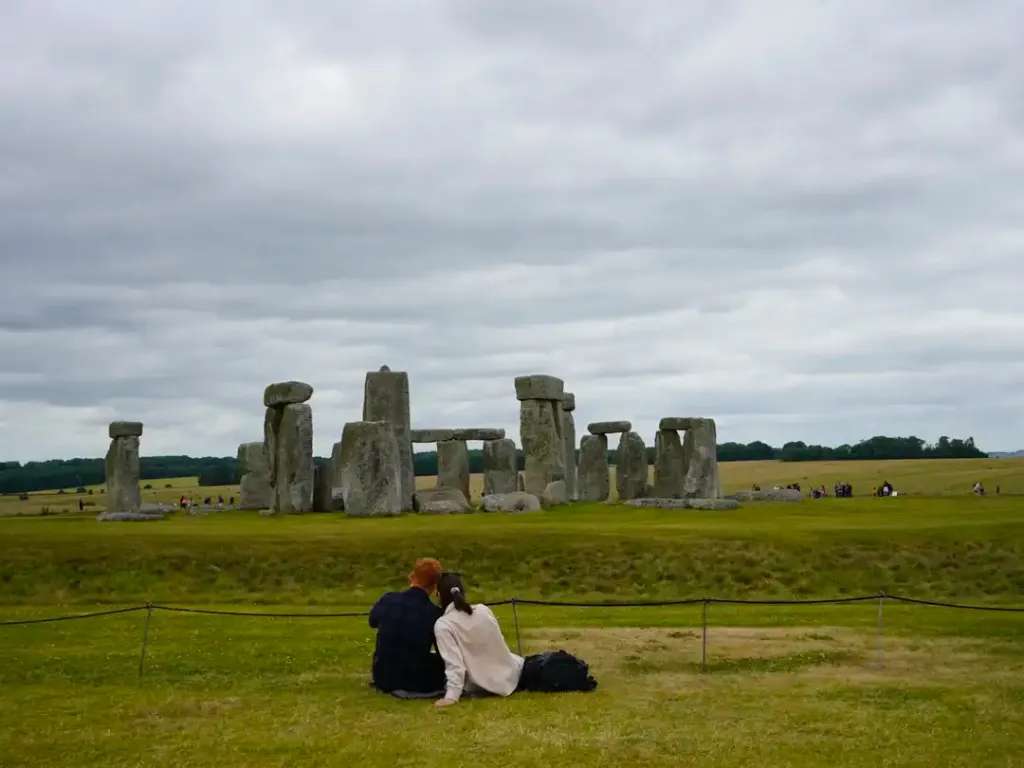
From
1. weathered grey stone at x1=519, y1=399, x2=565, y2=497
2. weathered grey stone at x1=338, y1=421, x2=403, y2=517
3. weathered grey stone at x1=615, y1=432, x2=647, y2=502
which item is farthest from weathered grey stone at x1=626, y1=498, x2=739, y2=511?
weathered grey stone at x1=338, y1=421, x2=403, y2=517

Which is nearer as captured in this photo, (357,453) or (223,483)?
(357,453)

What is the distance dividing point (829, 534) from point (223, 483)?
7199cm

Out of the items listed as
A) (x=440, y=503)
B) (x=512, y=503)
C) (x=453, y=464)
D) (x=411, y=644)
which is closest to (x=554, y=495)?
(x=512, y=503)

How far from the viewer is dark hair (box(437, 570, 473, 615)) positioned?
13.6 meters

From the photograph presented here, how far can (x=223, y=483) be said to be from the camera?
94.9 metres

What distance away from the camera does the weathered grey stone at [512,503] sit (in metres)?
39.1

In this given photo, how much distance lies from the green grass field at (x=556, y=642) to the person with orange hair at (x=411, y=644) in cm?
36

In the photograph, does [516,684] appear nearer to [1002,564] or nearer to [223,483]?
[1002,564]

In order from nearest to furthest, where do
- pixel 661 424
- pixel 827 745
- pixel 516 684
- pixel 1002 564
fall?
1. pixel 827 745
2. pixel 516 684
3. pixel 1002 564
4. pixel 661 424

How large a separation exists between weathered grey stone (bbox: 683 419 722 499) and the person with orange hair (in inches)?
1207

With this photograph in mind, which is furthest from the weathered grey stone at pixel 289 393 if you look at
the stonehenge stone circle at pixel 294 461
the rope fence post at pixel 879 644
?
the rope fence post at pixel 879 644

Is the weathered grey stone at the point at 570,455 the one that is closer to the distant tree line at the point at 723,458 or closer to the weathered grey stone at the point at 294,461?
the weathered grey stone at the point at 294,461

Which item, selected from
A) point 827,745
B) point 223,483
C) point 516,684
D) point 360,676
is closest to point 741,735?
point 827,745

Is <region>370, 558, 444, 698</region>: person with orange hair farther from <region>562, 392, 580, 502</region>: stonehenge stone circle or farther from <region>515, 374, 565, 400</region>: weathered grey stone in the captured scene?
<region>562, 392, 580, 502</region>: stonehenge stone circle
